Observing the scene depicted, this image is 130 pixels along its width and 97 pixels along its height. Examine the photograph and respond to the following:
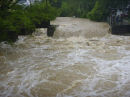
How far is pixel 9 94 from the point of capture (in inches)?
228

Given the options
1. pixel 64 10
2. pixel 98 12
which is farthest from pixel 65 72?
pixel 64 10

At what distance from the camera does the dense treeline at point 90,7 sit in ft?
70.7

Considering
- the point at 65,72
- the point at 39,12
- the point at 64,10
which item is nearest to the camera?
the point at 65,72

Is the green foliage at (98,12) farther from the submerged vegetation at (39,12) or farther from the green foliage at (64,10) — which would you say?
the green foliage at (64,10)

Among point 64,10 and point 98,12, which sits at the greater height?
point 64,10

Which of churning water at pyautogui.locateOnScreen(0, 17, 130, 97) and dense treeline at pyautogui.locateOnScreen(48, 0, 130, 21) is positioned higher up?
dense treeline at pyautogui.locateOnScreen(48, 0, 130, 21)

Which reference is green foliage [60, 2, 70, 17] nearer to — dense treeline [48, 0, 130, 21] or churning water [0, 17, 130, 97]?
dense treeline [48, 0, 130, 21]

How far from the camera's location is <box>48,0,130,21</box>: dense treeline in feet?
70.7

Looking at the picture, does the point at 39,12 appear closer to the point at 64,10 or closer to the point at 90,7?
the point at 90,7

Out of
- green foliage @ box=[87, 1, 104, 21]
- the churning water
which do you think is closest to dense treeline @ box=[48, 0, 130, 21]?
green foliage @ box=[87, 1, 104, 21]

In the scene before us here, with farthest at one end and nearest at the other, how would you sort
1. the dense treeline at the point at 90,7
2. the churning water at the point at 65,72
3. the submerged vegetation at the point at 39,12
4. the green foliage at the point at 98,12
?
the green foliage at the point at 98,12 → the dense treeline at the point at 90,7 → the submerged vegetation at the point at 39,12 → the churning water at the point at 65,72

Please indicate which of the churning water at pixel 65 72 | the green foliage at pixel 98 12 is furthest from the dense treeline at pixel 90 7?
the churning water at pixel 65 72

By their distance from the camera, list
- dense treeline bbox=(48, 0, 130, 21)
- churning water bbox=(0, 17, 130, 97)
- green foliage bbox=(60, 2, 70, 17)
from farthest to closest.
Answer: green foliage bbox=(60, 2, 70, 17)
dense treeline bbox=(48, 0, 130, 21)
churning water bbox=(0, 17, 130, 97)

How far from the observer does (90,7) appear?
28547mm
